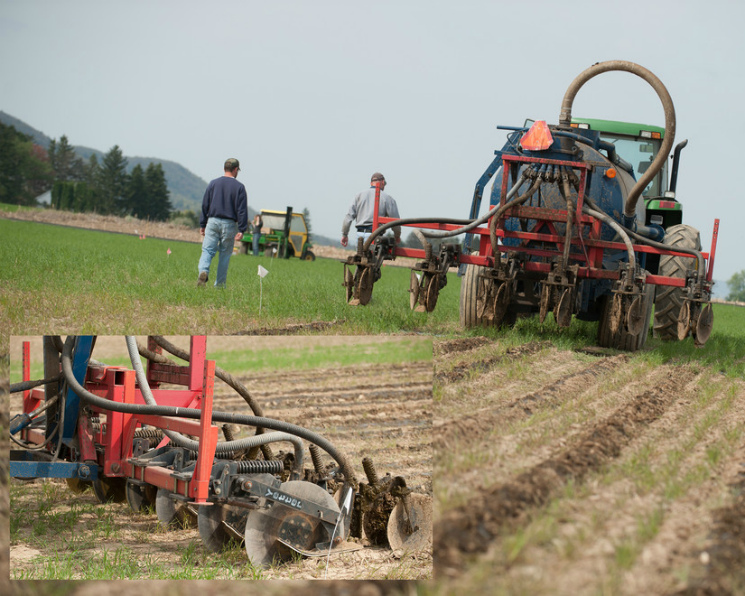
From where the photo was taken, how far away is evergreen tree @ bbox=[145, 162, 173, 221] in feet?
95.3

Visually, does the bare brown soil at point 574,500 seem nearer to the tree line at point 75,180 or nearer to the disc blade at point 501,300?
the disc blade at point 501,300

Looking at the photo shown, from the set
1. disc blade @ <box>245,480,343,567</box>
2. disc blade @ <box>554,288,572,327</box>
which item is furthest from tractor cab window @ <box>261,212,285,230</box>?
disc blade @ <box>245,480,343,567</box>

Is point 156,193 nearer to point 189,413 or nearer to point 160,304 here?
point 160,304

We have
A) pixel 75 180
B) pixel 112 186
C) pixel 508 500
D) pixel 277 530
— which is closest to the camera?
pixel 508 500

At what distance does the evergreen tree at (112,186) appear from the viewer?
22.3 m

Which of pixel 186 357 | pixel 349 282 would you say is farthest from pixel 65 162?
pixel 186 357

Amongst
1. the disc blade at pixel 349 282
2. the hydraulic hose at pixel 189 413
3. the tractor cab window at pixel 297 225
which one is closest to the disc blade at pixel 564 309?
the disc blade at pixel 349 282

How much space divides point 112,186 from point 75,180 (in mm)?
3972

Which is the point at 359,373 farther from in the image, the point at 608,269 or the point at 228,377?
the point at 228,377

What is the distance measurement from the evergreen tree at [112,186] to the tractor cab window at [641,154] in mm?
14718

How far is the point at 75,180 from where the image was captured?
2038 cm

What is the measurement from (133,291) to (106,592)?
19.8 feet

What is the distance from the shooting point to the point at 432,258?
7.41 m

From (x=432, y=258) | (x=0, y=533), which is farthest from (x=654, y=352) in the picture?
A: (x=0, y=533)
